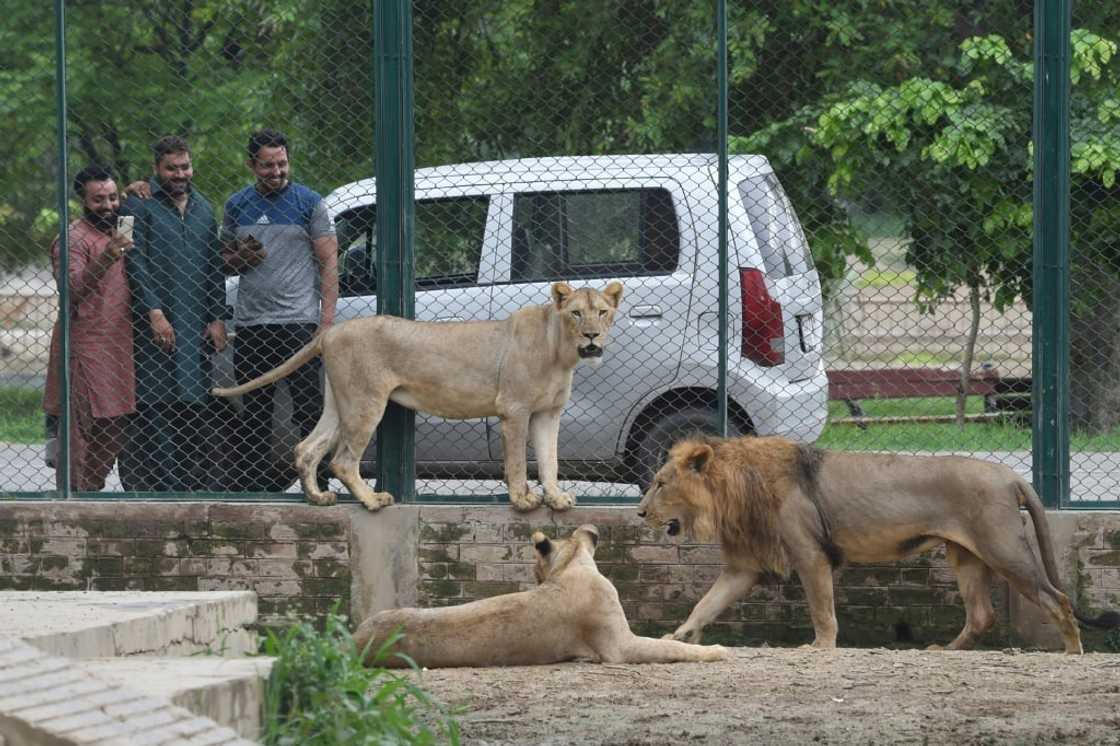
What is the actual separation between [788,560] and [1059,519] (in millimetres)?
1186

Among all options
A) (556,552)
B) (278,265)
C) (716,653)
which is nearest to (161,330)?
(278,265)

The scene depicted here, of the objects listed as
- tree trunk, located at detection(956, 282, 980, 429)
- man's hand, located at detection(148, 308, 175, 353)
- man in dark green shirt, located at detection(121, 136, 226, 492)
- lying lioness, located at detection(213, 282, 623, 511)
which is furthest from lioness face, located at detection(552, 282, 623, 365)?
man's hand, located at detection(148, 308, 175, 353)

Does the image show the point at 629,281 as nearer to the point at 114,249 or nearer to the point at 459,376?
the point at 459,376

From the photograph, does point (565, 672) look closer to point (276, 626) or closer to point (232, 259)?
point (276, 626)

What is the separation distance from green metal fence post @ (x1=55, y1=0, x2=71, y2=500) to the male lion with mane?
2705 mm

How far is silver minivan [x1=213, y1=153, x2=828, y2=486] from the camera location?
8.51m

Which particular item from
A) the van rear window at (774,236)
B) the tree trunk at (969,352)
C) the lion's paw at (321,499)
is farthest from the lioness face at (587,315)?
the tree trunk at (969,352)

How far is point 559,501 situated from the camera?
8359 millimetres

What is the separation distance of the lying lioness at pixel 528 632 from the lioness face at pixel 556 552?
90 mm

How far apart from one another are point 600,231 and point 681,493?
1.35m

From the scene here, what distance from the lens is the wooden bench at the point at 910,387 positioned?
8320 millimetres

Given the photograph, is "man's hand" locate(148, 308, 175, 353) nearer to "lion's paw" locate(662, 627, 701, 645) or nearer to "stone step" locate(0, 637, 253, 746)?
"lion's paw" locate(662, 627, 701, 645)

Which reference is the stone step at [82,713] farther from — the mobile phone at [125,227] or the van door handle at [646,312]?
the van door handle at [646,312]

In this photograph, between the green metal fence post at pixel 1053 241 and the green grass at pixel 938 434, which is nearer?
the green metal fence post at pixel 1053 241
